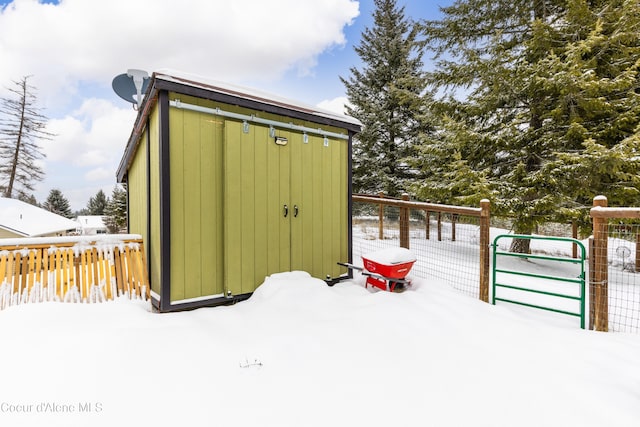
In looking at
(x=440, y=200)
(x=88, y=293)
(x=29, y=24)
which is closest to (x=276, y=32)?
(x=440, y=200)

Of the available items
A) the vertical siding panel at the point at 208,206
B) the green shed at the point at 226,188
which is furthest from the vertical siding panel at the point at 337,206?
the vertical siding panel at the point at 208,206

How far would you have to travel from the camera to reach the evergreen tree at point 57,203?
88.9ft

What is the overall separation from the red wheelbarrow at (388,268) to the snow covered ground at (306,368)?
61 cm

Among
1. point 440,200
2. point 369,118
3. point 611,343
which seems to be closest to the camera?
point 611,343

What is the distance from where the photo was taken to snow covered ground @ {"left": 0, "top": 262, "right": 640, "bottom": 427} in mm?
1473

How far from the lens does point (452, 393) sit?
1.66 meters

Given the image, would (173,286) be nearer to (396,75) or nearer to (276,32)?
(276,32)

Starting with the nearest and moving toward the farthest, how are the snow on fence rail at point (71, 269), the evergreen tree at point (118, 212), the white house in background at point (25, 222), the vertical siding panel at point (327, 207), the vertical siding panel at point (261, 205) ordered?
the snow on fence rail at point (71, 269), the vertical siding panel at point (261, 205), the vertical siding panel at point (327, 207), the white house in background at point (25, 222), the evergreen tree at point (118, 212)

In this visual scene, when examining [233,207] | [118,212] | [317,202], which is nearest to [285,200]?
[317,202]

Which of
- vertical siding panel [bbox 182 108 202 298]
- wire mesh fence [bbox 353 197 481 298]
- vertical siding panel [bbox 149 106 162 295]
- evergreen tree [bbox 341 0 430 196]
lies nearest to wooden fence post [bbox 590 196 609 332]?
wire mesh fence [bbox 353 197 481 298]

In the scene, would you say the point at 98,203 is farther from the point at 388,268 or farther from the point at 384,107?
the point at 388,268

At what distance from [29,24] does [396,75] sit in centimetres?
1104

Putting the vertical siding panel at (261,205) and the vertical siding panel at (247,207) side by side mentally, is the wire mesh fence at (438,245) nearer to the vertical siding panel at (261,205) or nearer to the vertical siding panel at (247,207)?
the vertical siding panel at (261,205)

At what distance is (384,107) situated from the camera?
1022 cm
